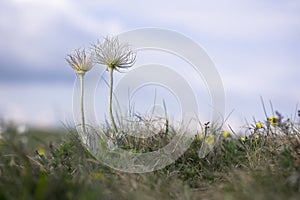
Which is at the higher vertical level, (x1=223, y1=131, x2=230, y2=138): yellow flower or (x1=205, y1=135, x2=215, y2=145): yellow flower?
(x1=223, y1=131, x2=230, y2=138): yellow flower

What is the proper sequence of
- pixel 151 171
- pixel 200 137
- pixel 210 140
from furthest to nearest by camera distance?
pixel 200 137 → pixel 210 140 → pixel 151 171

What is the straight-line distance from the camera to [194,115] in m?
5.59

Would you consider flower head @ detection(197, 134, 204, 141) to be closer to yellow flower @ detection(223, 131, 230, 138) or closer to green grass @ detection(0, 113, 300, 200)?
green grass @ detection(0, 113, 300, 200)

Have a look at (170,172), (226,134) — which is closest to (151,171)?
(170,172)

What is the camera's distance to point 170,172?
15.8ft

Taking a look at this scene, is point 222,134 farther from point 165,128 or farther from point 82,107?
point 82,107

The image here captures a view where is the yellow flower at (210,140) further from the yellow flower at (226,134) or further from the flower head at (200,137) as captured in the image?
the yellow flower at (226,134)

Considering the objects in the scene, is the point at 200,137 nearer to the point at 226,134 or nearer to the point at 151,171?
the point at 226,134

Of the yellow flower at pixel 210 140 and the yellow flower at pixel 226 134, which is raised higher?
the yellow flower at pixel 226 134

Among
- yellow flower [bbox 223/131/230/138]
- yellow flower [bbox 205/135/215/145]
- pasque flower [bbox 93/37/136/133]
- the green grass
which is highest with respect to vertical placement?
pasque flower [bbox 93/37/136/133]

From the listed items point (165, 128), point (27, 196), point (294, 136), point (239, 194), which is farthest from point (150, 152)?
point (27, 196)

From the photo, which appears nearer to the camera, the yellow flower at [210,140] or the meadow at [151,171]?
the meadow at [151,171]

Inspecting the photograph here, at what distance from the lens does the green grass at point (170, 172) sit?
3303 mm

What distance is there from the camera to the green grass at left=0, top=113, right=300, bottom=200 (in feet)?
10.8
